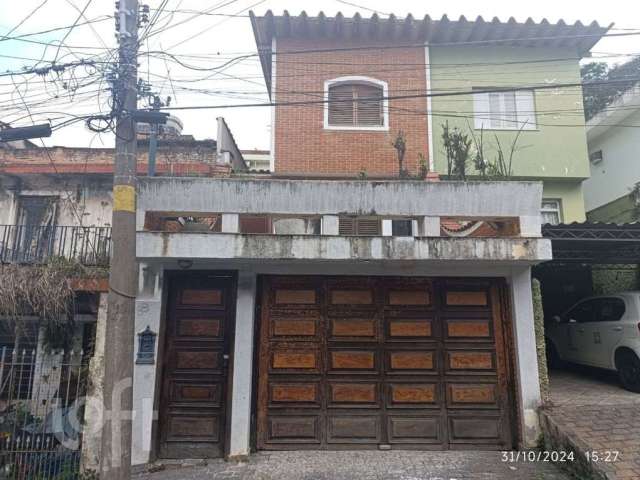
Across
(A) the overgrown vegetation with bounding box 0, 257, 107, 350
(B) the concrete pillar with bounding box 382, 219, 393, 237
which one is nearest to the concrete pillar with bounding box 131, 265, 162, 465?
(A) the overgrown vegetation with bounding box 0, 257, 107, 350

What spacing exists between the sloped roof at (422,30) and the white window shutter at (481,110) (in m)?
1.26

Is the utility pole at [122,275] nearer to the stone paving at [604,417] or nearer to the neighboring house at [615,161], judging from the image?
the stone paving at [604,417]

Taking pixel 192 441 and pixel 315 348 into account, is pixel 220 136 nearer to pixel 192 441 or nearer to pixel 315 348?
pixel 315 348

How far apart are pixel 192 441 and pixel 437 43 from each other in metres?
10.2

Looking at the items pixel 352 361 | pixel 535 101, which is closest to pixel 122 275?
pixel 352 361

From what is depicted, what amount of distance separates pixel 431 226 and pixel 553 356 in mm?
5807

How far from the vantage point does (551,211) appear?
10234mm

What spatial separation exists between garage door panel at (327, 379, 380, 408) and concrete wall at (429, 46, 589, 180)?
5.77 m

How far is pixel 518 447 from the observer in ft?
19.9

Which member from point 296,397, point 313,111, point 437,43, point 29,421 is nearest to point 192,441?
point 296,397

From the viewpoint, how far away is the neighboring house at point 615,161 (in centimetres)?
1234

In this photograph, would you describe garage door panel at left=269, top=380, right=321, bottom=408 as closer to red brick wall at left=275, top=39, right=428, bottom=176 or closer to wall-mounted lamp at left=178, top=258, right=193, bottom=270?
wall-mounted lamp at left=178, top=258, right=193, bottom=270

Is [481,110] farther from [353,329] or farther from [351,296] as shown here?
[353,329]

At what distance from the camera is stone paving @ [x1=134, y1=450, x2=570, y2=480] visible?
17.5 ft
